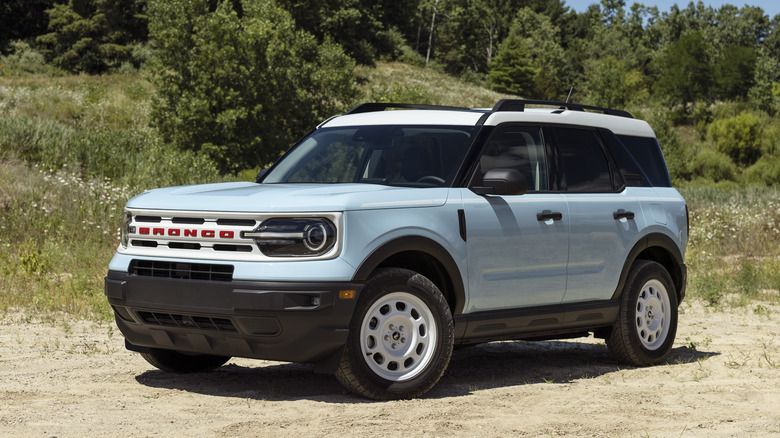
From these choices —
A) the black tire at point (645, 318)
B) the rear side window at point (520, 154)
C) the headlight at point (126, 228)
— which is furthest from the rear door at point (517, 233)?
the headlight at point (126, 228)

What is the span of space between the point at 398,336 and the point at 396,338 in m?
0.02

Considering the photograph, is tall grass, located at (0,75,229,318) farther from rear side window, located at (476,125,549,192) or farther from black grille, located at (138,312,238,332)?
rear side window, located at (476,125,549,192)

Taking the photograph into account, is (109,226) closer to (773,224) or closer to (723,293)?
(723,293)

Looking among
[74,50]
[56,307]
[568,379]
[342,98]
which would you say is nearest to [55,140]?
[56,307]

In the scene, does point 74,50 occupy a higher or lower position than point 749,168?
higher

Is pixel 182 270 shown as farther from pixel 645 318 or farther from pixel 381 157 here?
pixel 645 318

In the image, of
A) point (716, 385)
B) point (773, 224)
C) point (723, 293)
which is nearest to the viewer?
point (716, 385)

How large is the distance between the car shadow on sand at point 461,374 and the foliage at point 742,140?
79.3m

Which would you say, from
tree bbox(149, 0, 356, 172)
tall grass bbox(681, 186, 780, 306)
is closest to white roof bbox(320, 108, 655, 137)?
tall grass bbox(681, 186, 780, 306)

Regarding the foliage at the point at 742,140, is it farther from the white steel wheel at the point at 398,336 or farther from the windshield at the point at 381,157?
the white steel wheel at the point at 398,336

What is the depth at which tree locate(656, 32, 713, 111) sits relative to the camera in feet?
338

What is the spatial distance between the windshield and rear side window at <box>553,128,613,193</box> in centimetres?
102

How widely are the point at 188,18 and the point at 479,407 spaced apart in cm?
3875

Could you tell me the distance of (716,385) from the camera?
23.4 feet
